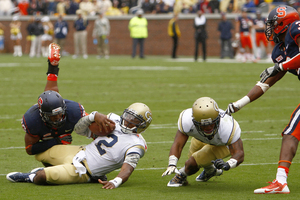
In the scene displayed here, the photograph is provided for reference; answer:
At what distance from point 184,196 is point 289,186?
1039 millimetres

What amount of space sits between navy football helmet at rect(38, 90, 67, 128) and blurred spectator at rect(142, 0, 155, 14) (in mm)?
23326

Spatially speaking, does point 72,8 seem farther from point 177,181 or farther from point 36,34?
point 177,181

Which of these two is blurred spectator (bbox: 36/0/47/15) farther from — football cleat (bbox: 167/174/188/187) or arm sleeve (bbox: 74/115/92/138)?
football cleat (bbox: 167/174/188/187)

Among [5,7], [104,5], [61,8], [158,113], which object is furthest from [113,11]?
[158,113]

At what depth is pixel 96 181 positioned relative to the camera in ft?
15.9

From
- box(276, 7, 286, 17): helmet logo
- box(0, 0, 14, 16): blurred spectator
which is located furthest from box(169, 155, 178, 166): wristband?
box(0, 0, 14, 16): blurred spectator

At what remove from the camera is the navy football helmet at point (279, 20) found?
4855 millimetres

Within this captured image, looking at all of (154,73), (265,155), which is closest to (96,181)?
(265,155)

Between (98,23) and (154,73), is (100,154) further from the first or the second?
(98,23)

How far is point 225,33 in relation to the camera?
878 inches

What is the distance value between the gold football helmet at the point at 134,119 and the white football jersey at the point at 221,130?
352 mm

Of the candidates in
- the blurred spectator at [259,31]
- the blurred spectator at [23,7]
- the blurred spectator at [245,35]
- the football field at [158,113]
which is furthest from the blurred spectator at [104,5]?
the football field at [158,113]

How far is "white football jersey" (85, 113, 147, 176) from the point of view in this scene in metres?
4.66

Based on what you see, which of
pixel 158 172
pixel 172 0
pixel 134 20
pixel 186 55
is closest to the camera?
pixel 158 172
